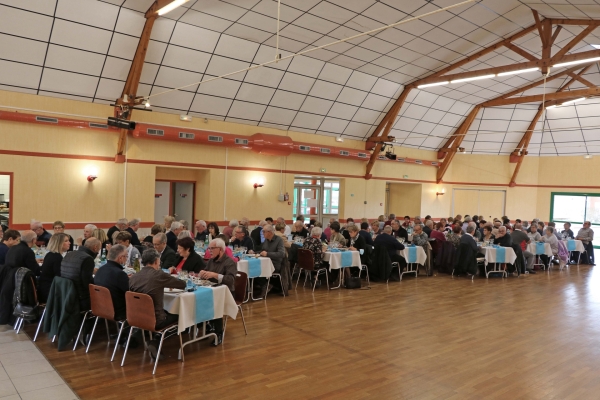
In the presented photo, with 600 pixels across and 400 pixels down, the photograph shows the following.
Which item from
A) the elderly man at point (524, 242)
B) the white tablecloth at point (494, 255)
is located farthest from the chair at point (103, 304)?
the elderly man at point (524, 242)

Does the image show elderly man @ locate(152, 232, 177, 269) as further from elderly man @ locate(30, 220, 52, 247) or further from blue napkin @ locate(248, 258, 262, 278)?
elderly man @ locate(30, 220, 52, 247)

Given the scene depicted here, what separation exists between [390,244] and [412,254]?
3.16 feet

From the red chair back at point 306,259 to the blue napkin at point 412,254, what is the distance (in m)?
2.92

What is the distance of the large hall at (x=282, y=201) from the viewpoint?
504 centimetres

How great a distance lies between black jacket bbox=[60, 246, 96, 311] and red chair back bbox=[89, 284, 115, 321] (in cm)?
21

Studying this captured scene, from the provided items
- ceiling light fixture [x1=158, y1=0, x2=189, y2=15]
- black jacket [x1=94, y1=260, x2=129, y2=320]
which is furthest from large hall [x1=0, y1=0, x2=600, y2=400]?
ceiling light fixture [x1=158, y1=0, x2=189, y2=15]

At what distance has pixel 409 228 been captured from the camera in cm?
Result: 1384

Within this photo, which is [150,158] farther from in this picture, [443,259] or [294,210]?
[443,259]

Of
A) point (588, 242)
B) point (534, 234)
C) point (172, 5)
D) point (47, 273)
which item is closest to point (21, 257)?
point (47, 273)

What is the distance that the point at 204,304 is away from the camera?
5.23 metres

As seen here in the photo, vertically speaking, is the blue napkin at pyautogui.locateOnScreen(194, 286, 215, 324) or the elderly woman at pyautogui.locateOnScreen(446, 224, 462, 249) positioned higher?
the elderly woman at pyautogui.locateOnScreen(446, 224, 462, 249)

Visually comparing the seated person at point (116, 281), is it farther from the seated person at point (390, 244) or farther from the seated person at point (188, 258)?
the seated person at point (390, 244)

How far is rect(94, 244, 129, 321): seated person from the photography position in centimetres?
509

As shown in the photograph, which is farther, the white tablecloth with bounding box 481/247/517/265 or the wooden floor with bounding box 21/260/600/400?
the white tablecloth with bounding box 481/247/517/265
